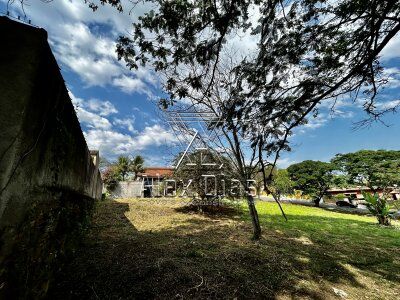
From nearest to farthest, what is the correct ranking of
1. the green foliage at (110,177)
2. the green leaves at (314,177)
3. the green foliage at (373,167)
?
1. the green foliage at (373,167)
2. the green foliage at (110,177)
3. the green leaves at (314,177)

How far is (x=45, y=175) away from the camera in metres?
2.58

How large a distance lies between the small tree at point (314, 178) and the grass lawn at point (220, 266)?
2305cm

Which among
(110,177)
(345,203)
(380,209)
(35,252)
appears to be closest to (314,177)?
(345,203)

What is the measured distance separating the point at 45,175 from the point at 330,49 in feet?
17.5

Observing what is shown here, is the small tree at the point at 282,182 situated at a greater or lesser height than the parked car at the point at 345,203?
greater

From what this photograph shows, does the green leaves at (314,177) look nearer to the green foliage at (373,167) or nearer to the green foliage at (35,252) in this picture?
the green foliage at (373,167)

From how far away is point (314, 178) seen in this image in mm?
30641

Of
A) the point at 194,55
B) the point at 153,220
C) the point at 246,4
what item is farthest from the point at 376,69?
the point at 153,220

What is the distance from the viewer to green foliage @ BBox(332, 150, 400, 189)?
22953mm

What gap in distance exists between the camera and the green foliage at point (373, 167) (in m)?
23.0

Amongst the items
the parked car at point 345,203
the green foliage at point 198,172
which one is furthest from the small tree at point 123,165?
the parked car at point 345,203

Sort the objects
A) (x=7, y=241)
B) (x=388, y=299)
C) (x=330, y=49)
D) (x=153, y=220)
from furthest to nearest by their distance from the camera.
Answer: (x=153, y=220), (x=330, y=49), (x=388, y=299), (x=7, y=241)

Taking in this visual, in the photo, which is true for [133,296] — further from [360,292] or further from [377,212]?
[377,212]

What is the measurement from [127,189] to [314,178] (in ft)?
68.1
